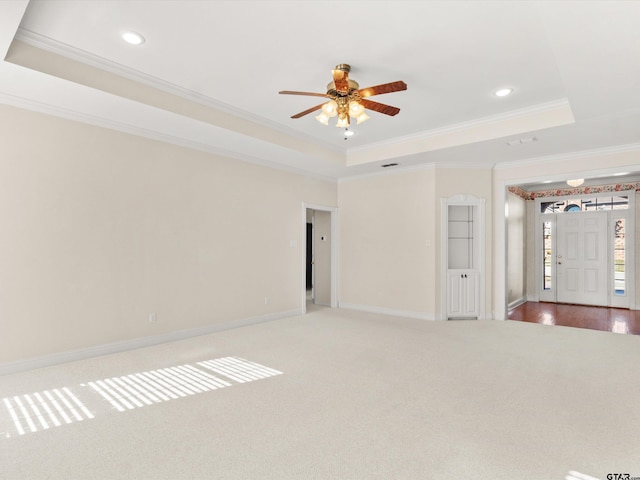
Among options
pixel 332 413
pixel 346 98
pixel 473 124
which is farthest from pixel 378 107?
pixel 332 413

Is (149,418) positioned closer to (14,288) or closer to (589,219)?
(14,288)

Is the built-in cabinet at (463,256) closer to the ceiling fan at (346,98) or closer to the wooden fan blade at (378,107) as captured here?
the wooden fan blade at (378,107)

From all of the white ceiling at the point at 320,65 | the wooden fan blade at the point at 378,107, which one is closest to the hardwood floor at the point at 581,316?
the white ceiling at the point at 320,65

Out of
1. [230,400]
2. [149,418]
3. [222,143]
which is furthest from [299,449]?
[222,143]

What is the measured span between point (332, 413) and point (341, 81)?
9.01 ft

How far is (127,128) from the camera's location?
424 centimetres

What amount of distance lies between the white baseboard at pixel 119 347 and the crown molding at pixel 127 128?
253 cm

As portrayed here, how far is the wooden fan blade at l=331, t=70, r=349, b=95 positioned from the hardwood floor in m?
5.15

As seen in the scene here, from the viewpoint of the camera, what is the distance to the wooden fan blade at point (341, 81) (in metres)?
3.02

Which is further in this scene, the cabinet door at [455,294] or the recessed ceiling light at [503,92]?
the cabinet door at [455,294]

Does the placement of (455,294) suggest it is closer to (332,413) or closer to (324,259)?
(324,259)

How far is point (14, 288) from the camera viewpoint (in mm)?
3480

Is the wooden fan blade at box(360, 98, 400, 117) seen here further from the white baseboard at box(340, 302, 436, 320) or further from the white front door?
the white front door

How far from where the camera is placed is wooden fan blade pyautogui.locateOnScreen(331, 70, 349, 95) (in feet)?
9.90
